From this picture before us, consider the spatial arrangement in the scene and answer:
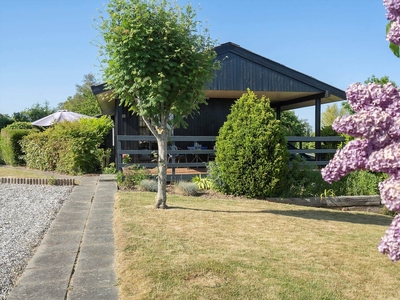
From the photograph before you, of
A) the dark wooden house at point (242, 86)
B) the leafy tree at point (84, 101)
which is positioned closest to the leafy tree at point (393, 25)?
the dark wooden house at point (242, 86)

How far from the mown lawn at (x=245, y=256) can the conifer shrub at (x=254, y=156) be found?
1.79m

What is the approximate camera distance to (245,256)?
15.5 ft

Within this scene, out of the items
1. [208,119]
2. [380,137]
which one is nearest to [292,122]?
[208,119]

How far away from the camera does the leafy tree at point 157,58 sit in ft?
22.4

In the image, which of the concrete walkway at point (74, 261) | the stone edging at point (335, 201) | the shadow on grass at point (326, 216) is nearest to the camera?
the concrete walkway at point (74, 261)

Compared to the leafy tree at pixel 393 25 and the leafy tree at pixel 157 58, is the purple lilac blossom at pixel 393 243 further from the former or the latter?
the leafy tree at pixel 157 58

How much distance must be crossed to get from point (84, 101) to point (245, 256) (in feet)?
162

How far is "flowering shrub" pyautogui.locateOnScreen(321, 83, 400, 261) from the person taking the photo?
6.49ft

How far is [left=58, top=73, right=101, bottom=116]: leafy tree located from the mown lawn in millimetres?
31806

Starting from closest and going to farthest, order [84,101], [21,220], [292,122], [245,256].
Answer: [245,256] → [21,220] → [292,122] → [84,101]

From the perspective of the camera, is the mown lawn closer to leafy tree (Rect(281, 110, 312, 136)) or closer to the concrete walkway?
the concrete walkway

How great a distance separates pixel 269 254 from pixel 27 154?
46.2 ft

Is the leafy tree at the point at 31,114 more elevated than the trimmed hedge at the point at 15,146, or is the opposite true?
the leafy tree at the point at 31,114

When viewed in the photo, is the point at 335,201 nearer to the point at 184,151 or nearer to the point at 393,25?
the point at 184,151
